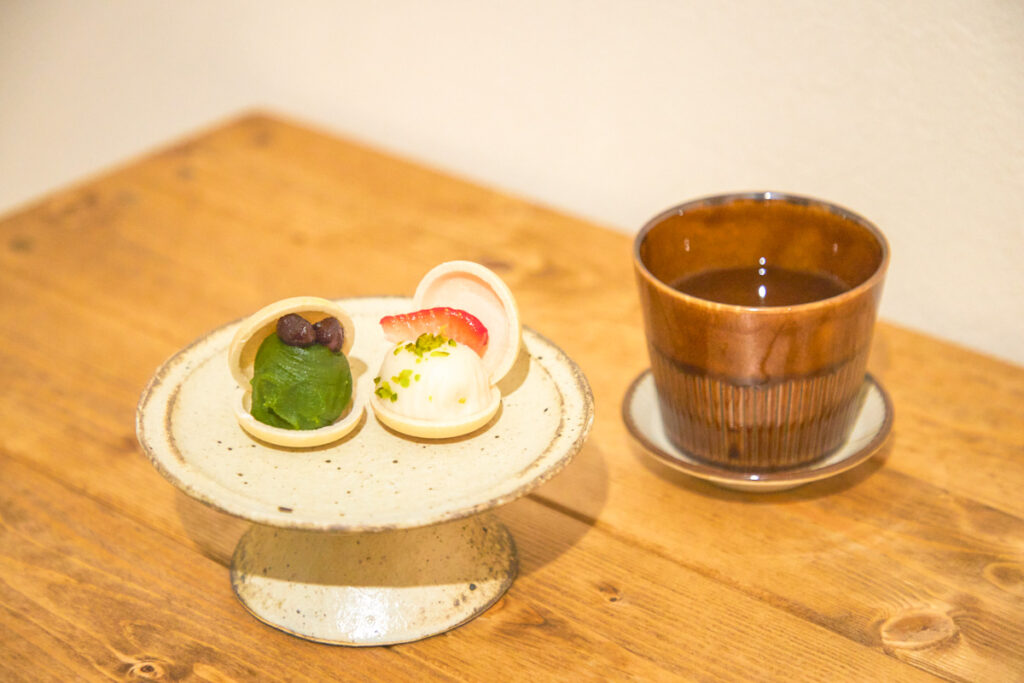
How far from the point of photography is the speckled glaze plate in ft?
1.65

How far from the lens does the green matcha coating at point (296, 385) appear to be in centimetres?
57

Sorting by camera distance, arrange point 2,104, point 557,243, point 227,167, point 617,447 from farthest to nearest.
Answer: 1. point 2,104
2. point 227,167
3. point 557,243
4. point 617,447

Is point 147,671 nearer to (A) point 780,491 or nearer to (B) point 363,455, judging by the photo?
(B) point 363,455

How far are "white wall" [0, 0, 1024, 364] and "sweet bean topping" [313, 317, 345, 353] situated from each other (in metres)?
0.47

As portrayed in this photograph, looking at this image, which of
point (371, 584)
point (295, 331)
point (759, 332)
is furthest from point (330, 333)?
point (759, 332)

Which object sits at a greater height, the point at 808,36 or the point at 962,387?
the point at 808,36

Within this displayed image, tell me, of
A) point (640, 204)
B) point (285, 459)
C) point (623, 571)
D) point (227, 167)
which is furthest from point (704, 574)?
point (227, 167)

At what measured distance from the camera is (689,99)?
3.04ft

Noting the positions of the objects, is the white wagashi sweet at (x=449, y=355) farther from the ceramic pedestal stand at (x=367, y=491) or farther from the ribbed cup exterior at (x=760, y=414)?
the ribbed cup exterior at (x=760, y=414)

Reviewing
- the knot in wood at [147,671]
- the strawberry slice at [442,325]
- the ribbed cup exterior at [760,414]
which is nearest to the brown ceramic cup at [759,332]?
the ribbed cup exterior at [760,414]

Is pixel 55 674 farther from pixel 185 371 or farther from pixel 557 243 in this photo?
pixel 557 243

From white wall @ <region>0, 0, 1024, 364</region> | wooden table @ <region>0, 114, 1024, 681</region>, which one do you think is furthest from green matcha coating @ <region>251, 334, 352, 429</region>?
white wall @ <region>0, 0, 1024, 364</region>

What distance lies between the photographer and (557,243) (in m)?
0.98

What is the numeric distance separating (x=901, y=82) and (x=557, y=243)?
1.08 ft
